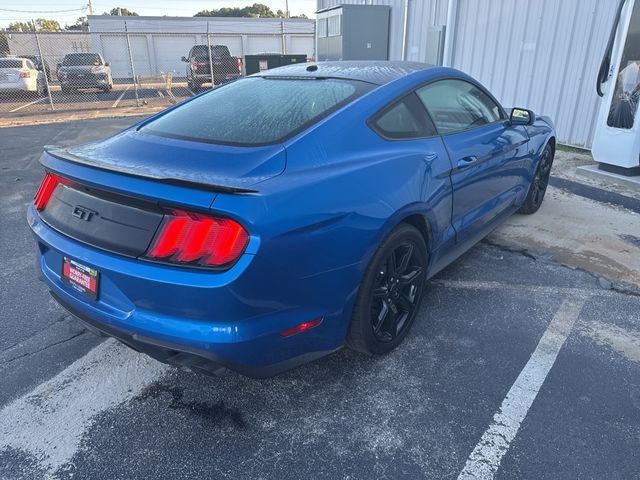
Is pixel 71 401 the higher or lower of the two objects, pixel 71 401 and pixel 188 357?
the lower

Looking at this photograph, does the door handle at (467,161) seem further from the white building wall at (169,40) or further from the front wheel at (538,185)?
the white building wall at (169,40)

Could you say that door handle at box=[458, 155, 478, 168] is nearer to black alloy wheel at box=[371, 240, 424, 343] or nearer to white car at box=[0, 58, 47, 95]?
black alloy wheel at box=[371, 240, 424, 343]

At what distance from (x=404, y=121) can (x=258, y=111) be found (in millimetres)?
836

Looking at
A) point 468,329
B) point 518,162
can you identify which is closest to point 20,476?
point 468,329

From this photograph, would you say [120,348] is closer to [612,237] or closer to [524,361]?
[524,361]

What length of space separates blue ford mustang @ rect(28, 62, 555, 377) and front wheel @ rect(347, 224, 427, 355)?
11mm

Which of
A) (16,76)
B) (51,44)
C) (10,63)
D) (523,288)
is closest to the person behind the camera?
(523,288)

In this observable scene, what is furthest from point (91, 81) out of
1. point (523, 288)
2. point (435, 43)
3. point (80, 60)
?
point (523, 288)

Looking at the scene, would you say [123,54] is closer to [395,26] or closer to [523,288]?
[395,26]

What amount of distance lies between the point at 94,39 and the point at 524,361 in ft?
127

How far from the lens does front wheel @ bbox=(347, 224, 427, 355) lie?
2.38 meters

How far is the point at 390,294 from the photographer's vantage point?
2.64 metres

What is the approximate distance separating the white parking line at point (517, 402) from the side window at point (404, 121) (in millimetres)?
1435

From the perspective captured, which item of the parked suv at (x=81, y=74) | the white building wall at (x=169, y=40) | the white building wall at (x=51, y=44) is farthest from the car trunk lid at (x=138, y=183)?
the white building wall at (x=51, y=44)
